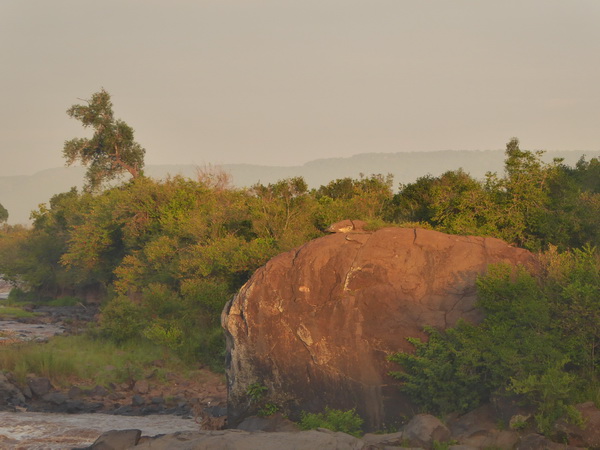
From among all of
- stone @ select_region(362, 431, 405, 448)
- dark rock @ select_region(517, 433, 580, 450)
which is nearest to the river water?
stone @ select_region(362, 431, 405, 448)

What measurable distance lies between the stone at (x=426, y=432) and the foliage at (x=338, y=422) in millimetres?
1932

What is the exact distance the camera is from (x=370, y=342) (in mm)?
18719

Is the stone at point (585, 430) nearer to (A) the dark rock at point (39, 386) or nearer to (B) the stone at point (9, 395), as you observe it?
(B) the stone at point (9, 395)

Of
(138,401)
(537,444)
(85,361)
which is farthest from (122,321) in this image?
(537,444)

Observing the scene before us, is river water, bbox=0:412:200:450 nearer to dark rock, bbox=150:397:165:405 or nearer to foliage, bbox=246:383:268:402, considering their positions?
dark rock, bbox=150:397:165:405

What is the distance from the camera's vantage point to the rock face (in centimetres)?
1853

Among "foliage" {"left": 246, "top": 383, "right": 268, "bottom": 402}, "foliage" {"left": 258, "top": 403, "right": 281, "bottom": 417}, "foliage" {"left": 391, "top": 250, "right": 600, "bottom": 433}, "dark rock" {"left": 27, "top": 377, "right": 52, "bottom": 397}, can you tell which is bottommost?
"dark rock" {"left": 27, "top": 377, "right": 52, "bottom": 397}

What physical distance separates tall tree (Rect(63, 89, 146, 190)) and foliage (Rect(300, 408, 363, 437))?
41.9 meters

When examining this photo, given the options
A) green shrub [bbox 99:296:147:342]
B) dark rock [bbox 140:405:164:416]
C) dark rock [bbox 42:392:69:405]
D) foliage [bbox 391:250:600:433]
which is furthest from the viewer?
green shrub [bbox 99:296:147:342]

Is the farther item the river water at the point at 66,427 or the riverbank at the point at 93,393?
the riverbank at the point at 93,393

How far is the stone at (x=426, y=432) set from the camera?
15.5 m

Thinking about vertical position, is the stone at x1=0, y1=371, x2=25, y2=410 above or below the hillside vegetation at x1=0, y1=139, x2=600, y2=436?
below

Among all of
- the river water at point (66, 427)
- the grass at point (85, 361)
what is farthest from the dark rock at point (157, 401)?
the grass at point (85, 361)

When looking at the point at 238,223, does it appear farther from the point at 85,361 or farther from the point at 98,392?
the point at 98,392
